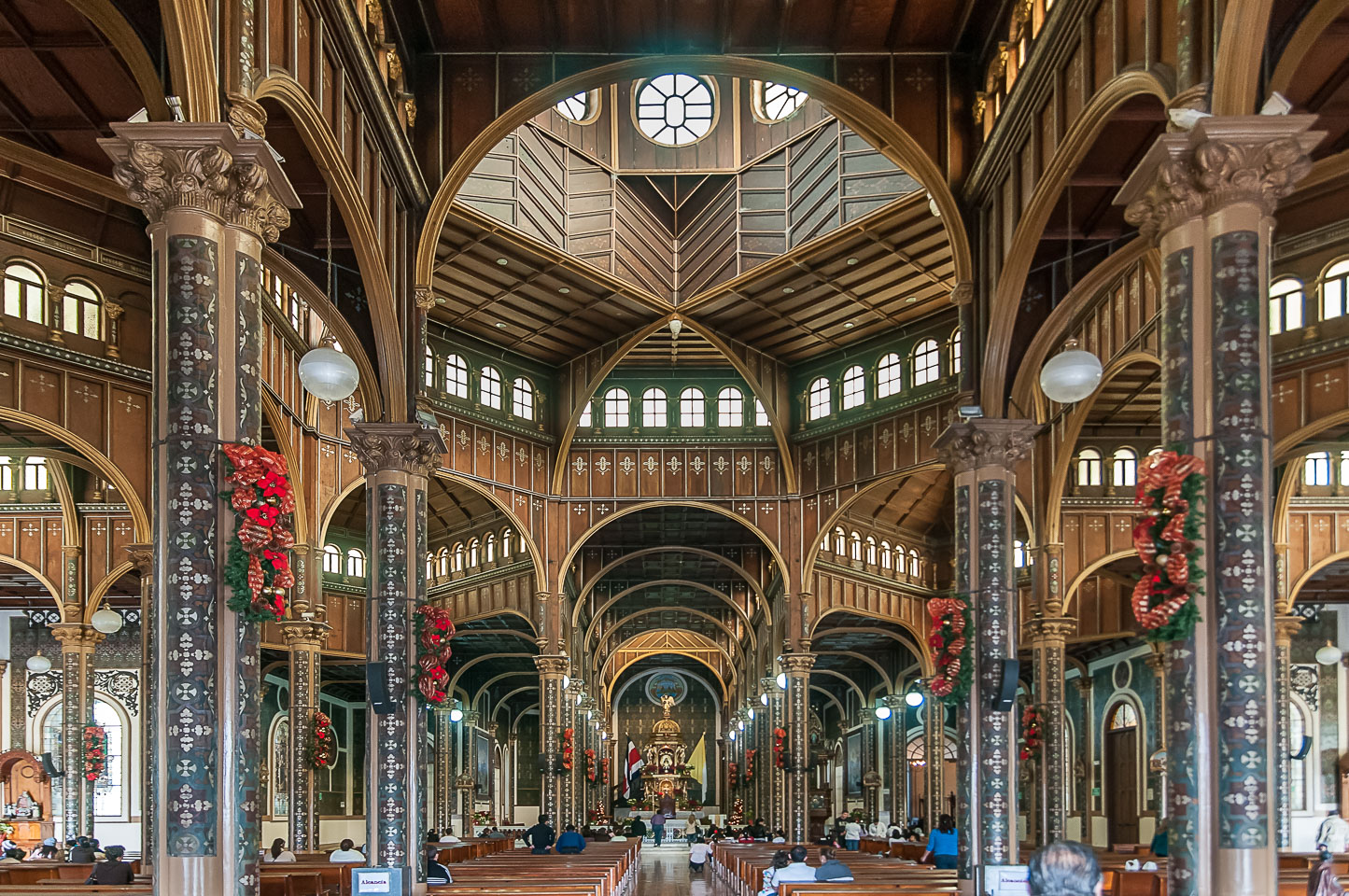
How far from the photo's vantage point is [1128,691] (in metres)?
38.8

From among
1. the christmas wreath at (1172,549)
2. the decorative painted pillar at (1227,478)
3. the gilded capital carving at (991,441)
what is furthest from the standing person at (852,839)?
the christmas wreath at (1172,549)

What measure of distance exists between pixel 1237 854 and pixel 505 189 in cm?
2354

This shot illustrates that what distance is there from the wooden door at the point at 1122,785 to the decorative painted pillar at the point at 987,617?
851 inches

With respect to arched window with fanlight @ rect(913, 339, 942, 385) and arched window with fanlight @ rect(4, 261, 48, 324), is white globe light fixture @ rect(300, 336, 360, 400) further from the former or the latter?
arched window with fanlight @ rect(913, 339, 942, 385)

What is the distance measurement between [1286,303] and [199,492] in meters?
18.1

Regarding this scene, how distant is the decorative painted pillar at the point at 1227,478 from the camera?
10195mm

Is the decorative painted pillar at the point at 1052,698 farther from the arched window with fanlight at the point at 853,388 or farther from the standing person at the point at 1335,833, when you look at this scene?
the arched window with fanlight at the point at 853,388

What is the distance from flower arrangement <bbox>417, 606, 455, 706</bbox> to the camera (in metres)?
19.1

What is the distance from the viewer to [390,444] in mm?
19781

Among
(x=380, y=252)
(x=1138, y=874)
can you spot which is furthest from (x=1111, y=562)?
(x=380, y=252)

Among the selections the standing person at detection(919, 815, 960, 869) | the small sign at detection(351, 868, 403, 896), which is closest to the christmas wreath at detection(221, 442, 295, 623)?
the small sign at detection(351, 868, 403, 896)

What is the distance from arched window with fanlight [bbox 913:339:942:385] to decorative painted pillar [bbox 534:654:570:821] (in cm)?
1264

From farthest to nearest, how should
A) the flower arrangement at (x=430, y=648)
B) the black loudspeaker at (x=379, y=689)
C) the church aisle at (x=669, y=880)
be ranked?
the church aisle at (x=669, y=880) → the flower arrangement at (x=430, y=648) → the black loudspeaker at (x=379, y=689)

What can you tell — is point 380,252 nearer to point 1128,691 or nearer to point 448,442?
point 448,442
